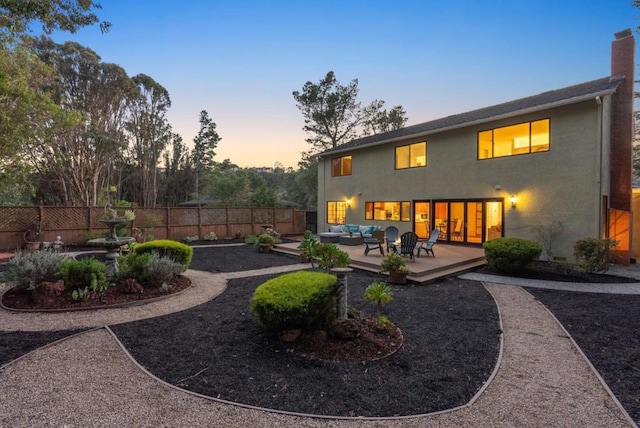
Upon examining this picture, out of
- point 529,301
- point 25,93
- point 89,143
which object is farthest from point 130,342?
point 89,143

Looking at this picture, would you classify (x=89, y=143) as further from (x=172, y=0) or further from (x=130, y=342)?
(x=130, y=342)

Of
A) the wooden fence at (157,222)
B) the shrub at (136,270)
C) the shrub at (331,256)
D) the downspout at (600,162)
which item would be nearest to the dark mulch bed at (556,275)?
the downspout at (600,162)

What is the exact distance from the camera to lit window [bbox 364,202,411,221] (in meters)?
14.1

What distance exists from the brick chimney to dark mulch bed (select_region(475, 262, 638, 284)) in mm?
3285

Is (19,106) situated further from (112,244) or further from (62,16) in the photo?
(112,244)

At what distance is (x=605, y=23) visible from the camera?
1121 centimetres

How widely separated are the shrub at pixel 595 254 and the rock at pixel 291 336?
8607 mm

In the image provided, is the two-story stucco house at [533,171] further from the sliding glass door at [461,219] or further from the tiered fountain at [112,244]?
the tiered fountain at [112,244]

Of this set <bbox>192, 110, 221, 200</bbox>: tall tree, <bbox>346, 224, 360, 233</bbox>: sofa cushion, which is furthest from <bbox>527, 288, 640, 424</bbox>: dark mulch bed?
<bbox>192, 110, 221, 200</bbox>: tall tree

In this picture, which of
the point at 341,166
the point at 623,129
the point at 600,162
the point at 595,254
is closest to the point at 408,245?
the point at 595,254

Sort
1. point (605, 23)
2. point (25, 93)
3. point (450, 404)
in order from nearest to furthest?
point (450, 404) → point (25, 93) → point (605, 23)

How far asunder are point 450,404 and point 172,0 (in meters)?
11.9

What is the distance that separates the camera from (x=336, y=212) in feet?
58.1

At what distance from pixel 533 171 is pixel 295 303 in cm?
1030
